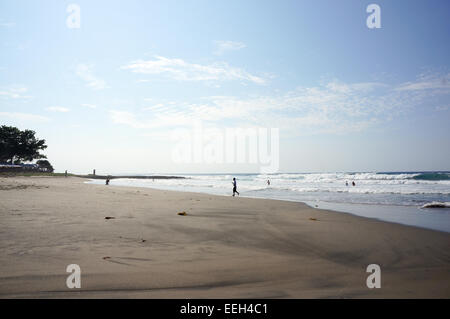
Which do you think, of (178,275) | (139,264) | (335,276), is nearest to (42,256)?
(139,264)

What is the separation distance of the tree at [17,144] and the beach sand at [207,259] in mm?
87512

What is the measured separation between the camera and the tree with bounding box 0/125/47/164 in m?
75.1

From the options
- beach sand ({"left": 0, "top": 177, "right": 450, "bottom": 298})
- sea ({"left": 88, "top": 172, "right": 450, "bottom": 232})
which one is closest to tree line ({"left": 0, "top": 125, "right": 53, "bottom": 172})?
sea ({"left": 88, "top": 172, "right": 450, "bottom": 232})

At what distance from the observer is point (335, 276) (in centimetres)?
385

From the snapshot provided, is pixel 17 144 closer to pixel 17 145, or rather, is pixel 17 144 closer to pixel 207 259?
pixel 17 145

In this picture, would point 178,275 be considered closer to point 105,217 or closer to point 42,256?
point 42,256

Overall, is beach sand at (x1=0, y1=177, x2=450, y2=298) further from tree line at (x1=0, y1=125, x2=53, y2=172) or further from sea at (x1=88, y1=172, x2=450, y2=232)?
tree line at (x1=0, y1=125, x2=53, y2=172)
